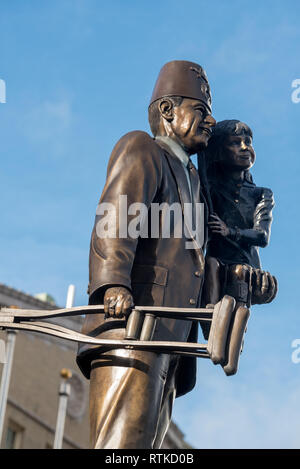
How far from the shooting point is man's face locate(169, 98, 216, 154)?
7.66 metres

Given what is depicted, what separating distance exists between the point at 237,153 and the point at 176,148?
27.3 inches

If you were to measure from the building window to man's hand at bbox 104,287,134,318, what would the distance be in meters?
32.5

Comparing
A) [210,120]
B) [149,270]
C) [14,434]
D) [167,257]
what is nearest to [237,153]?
[210,120]

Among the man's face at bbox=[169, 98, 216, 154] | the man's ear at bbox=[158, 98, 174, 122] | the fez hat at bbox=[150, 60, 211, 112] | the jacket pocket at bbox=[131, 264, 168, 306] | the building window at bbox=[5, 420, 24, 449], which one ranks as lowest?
the jacket pocket at bbox=[131, 264, 168, 306]

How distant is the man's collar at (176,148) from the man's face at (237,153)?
528 mm

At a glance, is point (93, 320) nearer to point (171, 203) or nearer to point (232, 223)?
point (171, 203)

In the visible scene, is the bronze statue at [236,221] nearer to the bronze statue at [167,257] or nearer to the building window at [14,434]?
the bronze statue at [167,257]

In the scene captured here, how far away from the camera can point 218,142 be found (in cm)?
819

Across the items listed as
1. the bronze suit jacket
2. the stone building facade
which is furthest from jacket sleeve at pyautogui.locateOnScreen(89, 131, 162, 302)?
the stone building facade

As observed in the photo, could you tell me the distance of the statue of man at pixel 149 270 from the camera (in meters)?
6.50

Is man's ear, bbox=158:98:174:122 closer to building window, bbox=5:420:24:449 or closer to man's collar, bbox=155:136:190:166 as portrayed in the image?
man's collar, bbox=155:136:190:166

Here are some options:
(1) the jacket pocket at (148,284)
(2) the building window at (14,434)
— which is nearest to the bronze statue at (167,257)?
(1) the jacket pocket at (148,284)

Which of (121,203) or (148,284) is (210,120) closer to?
(121,203)
